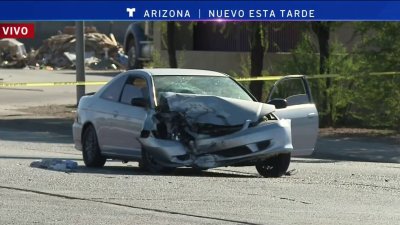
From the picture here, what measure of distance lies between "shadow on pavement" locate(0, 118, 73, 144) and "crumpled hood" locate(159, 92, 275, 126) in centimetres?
809

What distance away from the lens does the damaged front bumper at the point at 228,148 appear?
13.5m

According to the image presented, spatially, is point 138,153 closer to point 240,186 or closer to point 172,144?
point 172,144

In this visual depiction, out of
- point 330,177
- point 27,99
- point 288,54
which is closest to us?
point 330,177

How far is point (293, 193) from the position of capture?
12.1 meters

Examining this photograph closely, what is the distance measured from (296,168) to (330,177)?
171 centimetres

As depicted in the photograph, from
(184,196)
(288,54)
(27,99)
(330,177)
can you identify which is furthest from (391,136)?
(27,99)

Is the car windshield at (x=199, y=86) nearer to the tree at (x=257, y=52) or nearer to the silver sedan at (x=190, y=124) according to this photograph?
the silver sedan at (x=190, y=124)

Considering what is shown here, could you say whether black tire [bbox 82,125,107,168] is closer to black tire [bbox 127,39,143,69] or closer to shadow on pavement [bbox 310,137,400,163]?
shadow on pavement [bbox 310,137,400,163]

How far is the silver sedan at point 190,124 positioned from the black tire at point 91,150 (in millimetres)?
15

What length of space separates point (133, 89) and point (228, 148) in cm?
208

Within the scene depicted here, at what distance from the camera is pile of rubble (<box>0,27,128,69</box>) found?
5372 cm

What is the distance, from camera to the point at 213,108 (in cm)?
1370

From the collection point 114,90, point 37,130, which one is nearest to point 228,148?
point 114,90

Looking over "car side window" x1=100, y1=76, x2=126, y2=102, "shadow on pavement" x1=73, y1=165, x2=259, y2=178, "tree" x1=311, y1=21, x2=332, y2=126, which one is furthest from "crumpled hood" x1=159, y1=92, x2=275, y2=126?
"tree" x1=311, y1=21, x2=332, y2=126
